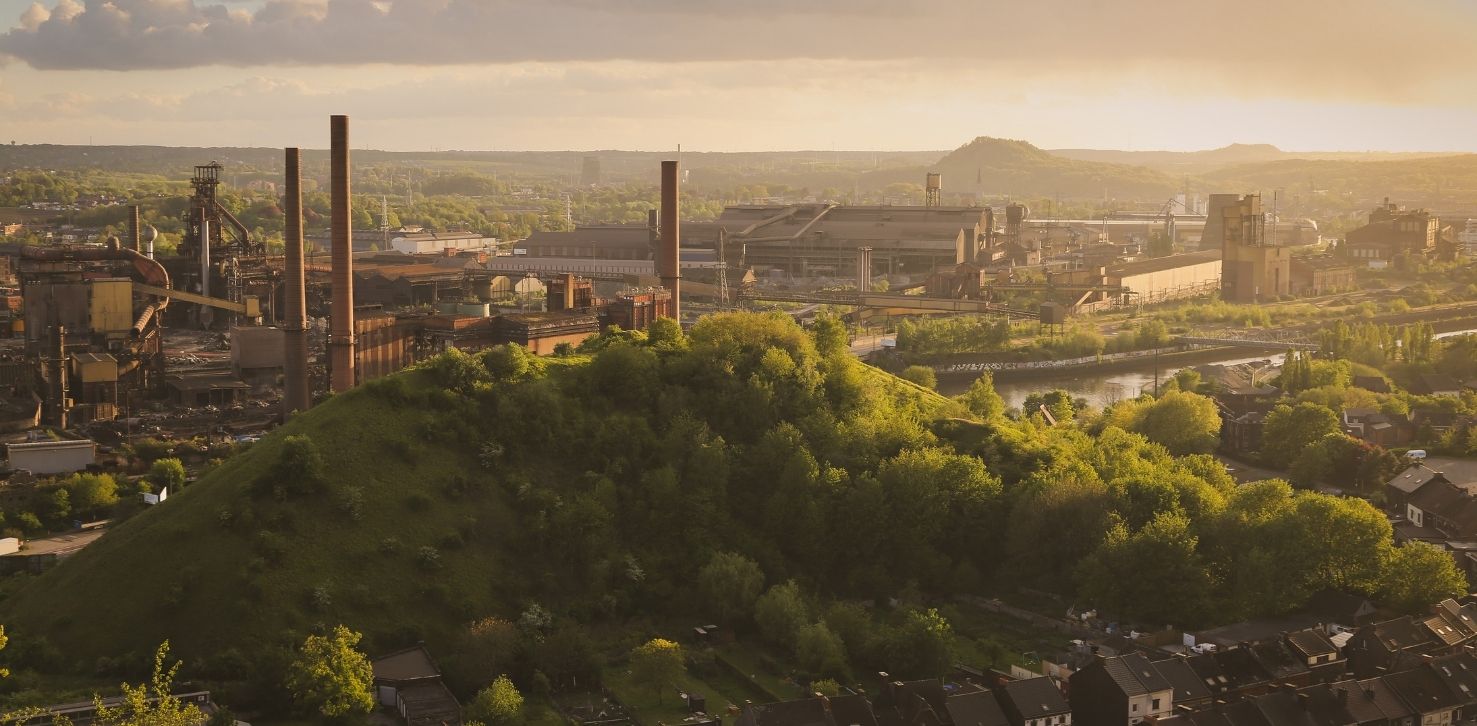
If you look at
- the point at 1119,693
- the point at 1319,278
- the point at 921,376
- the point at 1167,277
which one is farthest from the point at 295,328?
the point at 1319,278

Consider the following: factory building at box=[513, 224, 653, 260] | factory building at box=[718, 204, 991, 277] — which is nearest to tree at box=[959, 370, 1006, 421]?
factory building at box=[513, 224, 653, 260]

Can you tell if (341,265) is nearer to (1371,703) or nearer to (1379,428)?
(1371,703)

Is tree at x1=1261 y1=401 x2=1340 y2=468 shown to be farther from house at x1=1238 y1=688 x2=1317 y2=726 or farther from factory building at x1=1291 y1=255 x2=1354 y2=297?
factory building at x1=1291 y1=255 x2=1354 y2=297

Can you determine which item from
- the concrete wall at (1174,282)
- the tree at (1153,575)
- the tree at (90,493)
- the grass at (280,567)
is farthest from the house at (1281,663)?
the concrete wall at (1174,282)

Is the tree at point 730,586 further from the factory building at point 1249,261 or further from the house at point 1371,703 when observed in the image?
the factory building at point 1249,261

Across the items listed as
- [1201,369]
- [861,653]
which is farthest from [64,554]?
[1201,369]

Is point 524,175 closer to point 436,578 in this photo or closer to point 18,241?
point 18,241
